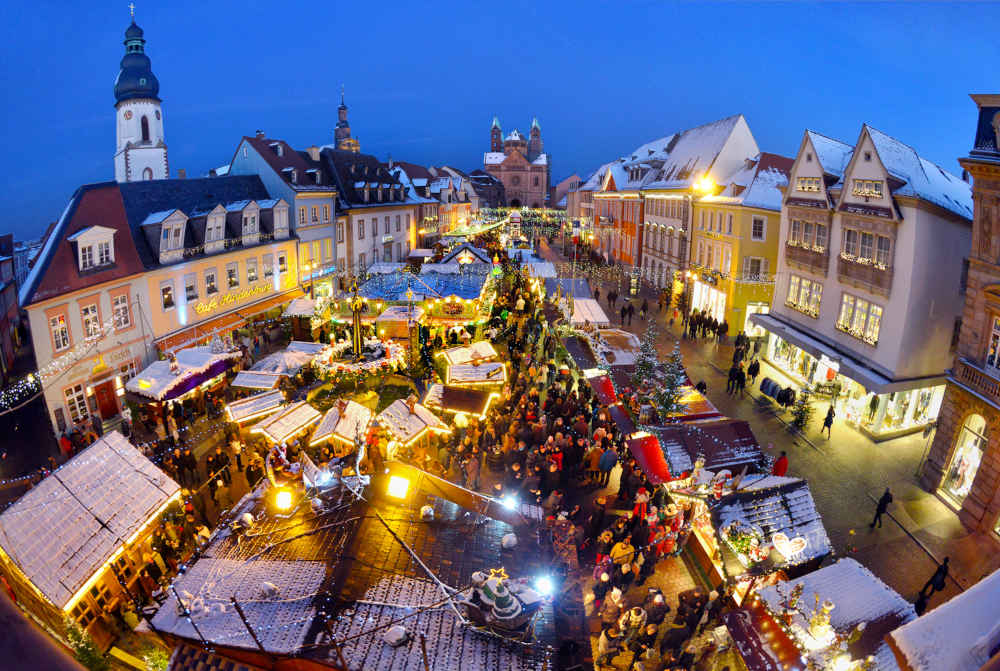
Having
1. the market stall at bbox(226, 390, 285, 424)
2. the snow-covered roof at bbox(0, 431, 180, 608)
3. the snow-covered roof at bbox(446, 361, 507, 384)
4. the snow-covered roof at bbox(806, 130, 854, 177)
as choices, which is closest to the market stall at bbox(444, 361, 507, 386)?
the snow-covered roof at bbox(446, 361, 507, 384)

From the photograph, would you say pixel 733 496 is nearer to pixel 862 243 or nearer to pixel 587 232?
pixel 862 243

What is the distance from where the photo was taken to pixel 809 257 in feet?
80.3

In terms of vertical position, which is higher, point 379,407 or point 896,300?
point 896,300

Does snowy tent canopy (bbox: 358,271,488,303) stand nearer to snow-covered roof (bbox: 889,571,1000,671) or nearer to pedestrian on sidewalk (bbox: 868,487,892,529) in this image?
pedestrian on sidewalk (bbox: 868,487,892,529)

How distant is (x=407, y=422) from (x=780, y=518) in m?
10.1

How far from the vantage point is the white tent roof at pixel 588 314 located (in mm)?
27734

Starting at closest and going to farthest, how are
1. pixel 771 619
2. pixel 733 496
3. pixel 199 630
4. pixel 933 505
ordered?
1. pixel 199 630
2. pixel 771 619
3. pixel 733 496
4. pixel 933 505

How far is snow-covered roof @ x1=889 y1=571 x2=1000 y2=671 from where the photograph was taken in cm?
689

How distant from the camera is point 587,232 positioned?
7194 centimetres

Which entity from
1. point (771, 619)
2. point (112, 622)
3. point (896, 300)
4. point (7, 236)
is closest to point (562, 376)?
point (896, 300)

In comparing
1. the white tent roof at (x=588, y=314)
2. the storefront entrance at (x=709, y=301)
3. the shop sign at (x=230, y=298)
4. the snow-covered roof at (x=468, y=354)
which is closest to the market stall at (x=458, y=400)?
the snow-covered roof at (x=468, y=354)

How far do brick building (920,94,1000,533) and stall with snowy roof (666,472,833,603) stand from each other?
6.11 m

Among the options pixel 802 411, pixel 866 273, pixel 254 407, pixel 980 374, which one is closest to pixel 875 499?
pixel 980 374

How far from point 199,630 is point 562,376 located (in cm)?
1895
